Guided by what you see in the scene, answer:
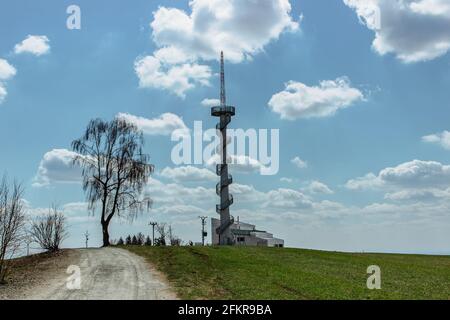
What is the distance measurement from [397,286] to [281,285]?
614 centimetres

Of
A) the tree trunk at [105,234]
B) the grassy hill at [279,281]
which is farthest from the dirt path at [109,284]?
the tree trunk at [105,234]

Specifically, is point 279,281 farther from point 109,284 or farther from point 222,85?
point 222,85

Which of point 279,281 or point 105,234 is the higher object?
point 105,234

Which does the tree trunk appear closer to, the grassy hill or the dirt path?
the grassy hill

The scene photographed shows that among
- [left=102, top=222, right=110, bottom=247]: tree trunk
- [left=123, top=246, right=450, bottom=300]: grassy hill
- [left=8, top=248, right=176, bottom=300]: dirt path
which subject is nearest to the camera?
[left=8, top=248, right=176, bottom=300]: dirt path

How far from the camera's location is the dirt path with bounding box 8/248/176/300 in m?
18.7

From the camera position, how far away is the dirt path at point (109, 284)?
61.3 feet

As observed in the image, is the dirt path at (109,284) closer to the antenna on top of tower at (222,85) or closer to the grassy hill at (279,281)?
the grassy hill at (279,281)

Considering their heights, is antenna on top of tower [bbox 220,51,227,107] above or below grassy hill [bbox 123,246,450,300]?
above

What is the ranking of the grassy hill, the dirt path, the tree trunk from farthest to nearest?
1. the tree trunk
2. the grassy hill
3. the dirt path

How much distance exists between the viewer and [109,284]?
2150 centimetres

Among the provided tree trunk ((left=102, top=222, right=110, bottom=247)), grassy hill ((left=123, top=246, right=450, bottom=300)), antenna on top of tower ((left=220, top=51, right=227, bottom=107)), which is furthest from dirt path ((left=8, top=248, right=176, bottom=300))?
antenna on top of tower ((left=220, top=51, right=227, bottom=107))

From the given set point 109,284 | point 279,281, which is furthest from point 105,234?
point 279,281
